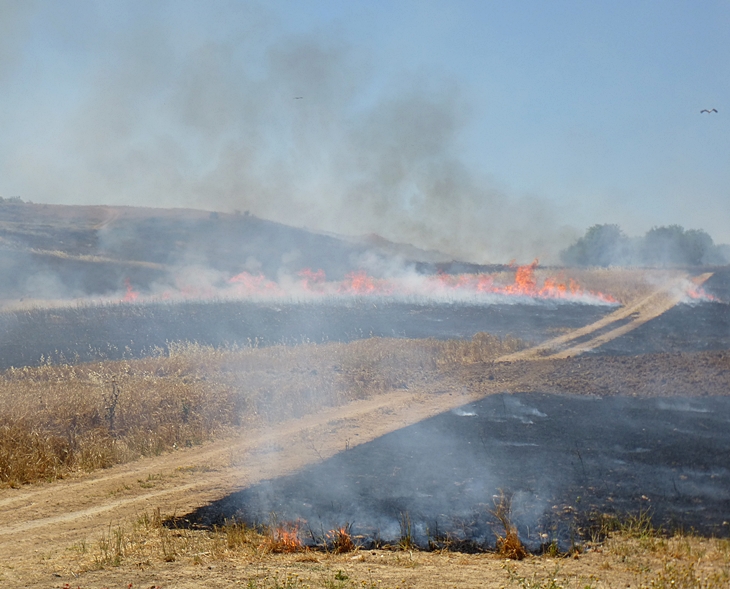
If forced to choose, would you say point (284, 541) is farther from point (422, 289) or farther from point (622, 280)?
point (622, 280)

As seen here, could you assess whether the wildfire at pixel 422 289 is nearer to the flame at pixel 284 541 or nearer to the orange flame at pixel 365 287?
the orange flame at pixel 365 287

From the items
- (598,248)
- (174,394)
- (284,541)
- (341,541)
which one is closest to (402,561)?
(341,541)

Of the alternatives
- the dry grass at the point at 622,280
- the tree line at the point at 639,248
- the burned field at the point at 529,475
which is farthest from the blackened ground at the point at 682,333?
the tree line at the point at 639,248

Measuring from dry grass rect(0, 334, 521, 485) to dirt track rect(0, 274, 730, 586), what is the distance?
0.70 meters

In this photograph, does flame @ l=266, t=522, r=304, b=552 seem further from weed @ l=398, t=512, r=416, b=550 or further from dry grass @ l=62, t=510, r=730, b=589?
weed @ l=398, t=512, r=416, b=550

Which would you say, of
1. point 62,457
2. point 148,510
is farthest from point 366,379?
point 148,510

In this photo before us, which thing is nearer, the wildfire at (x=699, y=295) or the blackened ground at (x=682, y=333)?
the blackened ground at (x=682, y=333)

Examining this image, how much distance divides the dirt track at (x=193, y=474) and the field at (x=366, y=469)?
44 millimetres

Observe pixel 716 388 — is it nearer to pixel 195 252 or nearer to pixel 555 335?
pixel 555 335

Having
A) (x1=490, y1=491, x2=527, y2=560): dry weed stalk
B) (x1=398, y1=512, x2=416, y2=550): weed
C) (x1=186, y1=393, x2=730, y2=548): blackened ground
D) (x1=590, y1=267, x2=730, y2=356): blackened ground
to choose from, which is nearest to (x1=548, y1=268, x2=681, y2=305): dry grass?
(x1=590, y1=267, x2=730, y2=356): blackened ground

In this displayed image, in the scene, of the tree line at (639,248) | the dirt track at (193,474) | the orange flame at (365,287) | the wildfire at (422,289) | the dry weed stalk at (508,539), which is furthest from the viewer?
the tree line at (639,248)

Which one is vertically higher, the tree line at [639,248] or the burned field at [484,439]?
the tree line at [639,248]

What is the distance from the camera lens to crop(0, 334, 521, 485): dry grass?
1089cm

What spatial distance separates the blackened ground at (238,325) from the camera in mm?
24062
